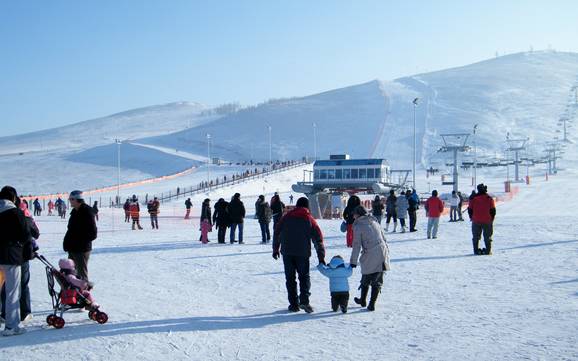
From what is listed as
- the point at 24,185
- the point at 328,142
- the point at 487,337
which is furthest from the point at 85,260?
the point at 328,142

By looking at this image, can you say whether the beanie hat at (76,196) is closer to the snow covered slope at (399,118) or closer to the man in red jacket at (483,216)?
the man in red jacket at (483,216)

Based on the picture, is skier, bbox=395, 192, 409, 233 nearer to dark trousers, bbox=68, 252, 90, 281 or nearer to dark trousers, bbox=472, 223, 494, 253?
dark trousers, bbox=472, 223, 494, 253

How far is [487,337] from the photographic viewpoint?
677cm

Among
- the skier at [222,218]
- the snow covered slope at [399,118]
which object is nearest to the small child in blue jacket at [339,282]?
the skier at [222,218]

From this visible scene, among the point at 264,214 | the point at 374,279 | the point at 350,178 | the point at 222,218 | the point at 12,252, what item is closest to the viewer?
the point at 12,252

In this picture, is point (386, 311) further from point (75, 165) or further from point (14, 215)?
point (75, 165)

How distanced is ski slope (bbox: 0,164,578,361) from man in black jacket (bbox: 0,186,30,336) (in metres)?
0.27

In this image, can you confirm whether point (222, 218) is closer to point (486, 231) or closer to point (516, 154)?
point (486, 231)

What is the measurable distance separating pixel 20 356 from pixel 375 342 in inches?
137

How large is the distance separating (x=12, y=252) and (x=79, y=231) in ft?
5.05

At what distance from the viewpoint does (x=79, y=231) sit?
8195mm

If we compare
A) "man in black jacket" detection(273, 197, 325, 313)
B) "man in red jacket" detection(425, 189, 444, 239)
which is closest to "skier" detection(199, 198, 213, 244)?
"man in red jacket" detection(425, 189, 444, 239)

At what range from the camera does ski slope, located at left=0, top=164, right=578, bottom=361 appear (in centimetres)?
634

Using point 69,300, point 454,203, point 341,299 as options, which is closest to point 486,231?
point 341,299
